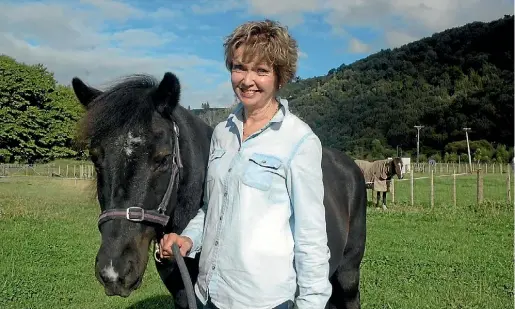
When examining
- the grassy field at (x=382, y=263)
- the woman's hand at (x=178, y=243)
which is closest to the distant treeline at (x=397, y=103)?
the grassy field at (x=382, y=263)

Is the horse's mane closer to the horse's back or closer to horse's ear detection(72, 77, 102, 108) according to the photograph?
horse's ear detection(72, 77, 102, 108)

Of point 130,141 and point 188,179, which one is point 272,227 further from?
point 188,179

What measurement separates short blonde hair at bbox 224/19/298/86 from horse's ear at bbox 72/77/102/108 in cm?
111

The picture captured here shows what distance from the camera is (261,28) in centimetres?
201

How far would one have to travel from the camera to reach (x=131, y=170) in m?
2.37

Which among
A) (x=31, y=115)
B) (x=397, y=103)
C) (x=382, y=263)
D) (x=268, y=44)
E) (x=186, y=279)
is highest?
(x=397, y=103)

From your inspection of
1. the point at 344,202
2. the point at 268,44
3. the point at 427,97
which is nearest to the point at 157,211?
the point at 268,44

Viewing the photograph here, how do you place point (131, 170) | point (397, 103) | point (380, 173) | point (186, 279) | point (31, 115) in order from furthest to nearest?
point (397, 103), point (31, 115), point (380, 173), point (131, 170), point (186, 279)

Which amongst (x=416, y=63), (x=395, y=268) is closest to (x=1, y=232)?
(x=395, y=268)

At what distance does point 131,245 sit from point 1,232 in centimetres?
954

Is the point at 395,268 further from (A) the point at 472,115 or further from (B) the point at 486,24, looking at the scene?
(B) the point at 486,24

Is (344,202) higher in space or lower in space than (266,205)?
lower

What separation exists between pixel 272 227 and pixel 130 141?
2.91ft

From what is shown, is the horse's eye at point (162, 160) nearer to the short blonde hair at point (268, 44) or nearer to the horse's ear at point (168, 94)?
the horse's ear at point (168, 94)
